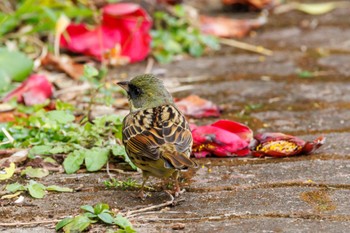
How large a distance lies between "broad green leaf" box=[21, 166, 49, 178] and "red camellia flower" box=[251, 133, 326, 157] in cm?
132

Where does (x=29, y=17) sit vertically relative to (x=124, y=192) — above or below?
above

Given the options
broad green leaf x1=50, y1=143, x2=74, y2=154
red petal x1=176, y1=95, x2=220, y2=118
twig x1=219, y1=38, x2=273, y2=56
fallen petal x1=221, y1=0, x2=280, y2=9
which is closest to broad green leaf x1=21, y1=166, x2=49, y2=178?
broad green leaf x1=50, y1=143, x2=74, y2=154

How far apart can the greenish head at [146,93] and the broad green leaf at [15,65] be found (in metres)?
1.59

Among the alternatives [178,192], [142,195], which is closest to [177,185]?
[178,192]

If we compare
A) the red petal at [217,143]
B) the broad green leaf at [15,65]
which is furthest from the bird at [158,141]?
the broad green leaf at [15,65]

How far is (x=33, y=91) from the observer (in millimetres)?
5879

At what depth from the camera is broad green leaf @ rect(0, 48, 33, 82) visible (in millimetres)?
6141

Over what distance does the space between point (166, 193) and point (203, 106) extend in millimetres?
1441

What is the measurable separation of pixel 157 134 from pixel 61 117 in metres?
0.98

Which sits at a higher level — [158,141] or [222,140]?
[158,141]

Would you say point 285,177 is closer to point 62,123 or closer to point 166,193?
point 166,193

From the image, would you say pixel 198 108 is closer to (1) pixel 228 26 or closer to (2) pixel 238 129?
(2) pixel 238 129

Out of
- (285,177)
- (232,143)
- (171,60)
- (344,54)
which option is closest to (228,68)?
(171,60)

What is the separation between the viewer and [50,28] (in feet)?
22.3
